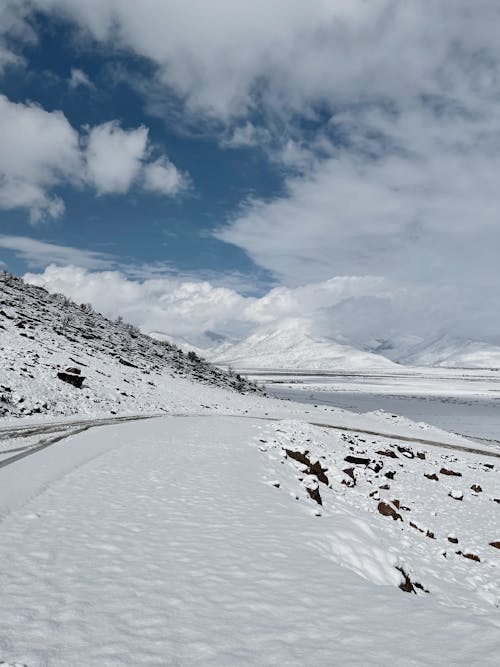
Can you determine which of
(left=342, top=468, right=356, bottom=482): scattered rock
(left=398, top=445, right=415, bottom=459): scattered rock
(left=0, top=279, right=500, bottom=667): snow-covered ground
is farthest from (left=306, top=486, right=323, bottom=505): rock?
(left=398, top=445, right=415, bottom=459): scattered rock

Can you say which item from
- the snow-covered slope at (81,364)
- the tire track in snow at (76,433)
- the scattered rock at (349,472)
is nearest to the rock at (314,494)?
the scattered rock at (349,472)

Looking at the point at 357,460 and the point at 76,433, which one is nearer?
the point at 76,433

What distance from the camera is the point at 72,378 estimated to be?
3119 cm

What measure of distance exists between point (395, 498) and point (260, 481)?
25.4 ft

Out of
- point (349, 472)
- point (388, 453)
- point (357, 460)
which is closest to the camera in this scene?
point (349, 472)

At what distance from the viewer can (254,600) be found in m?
5.42

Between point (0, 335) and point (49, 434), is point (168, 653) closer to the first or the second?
point (49, 434)

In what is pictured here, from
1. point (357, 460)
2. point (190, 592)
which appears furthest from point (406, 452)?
point (190, 592)

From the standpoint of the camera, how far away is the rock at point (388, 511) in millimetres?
14739

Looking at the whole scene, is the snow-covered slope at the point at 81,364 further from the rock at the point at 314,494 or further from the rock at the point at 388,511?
the rock at the point at 388,511

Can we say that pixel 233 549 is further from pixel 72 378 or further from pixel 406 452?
pixel 72 378

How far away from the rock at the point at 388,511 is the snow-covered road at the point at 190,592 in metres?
5.77

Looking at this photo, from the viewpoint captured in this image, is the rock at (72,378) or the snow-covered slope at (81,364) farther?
the rock at (72,378)

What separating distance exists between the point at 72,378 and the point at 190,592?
93.3 feet
